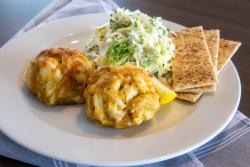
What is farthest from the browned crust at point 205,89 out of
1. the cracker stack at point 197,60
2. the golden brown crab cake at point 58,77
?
the golden brown crab cake at point 58,77

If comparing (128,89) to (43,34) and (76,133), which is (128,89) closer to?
(76,133)

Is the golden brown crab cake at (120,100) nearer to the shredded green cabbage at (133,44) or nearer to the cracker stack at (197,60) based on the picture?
the cracker stack at (197,60)

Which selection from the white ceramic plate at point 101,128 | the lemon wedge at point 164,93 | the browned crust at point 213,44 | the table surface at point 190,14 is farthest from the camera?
the table surface at point 190,14

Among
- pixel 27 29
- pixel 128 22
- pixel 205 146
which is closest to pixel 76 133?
pixel 205 146

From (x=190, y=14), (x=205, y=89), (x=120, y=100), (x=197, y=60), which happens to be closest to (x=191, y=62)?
(x=197, y=60)

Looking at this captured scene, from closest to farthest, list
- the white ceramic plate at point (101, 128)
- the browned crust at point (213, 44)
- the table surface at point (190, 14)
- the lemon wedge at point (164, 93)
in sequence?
the white ceramic plate at point (101, 128) < the lemon wedge at point (164, 93) < the browned crust at point (213, 44) < the table surface at point (190, 14)

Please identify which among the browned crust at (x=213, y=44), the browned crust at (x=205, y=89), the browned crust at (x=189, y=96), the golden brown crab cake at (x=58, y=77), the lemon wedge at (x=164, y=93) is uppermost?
the golden brown crab cake at (x=58, y=77)

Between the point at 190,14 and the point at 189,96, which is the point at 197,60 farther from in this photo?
the point at 190,14
